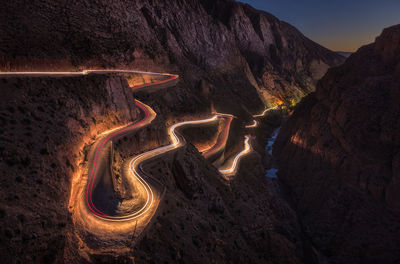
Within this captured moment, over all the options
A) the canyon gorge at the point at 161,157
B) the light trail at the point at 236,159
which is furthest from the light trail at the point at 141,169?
the light trail at the point at 236,159

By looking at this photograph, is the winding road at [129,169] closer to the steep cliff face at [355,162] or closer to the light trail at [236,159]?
the light trail at [236,159]

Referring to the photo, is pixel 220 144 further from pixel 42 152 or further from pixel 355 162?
pixel 42 152

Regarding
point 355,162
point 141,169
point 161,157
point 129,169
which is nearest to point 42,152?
point 129,169

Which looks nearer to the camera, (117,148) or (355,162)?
(117,148)

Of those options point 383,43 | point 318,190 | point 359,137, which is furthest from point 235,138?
point 383,43

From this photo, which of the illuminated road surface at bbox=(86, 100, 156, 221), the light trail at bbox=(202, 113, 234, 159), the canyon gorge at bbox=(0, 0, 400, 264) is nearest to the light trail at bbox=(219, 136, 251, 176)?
the canyon gorge at bbox=(0, 0, 400, 264)

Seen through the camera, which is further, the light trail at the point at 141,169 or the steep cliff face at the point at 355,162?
the steep cliff face at the point at 355,162

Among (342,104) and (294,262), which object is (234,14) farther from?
(294,262)
